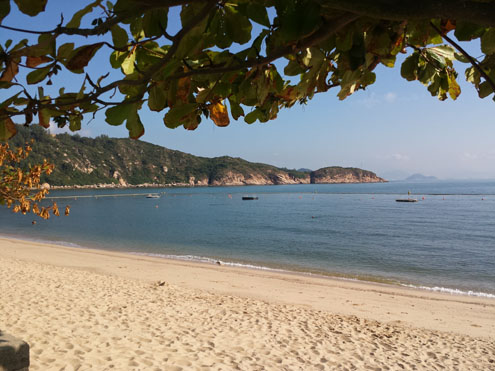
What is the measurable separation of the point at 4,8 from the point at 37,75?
22 centimetres

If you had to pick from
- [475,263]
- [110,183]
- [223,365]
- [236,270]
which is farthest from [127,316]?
[110,183]

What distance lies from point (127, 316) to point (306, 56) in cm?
799

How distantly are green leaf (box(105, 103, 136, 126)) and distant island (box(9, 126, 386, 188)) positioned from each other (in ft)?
350

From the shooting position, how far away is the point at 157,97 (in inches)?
46.7

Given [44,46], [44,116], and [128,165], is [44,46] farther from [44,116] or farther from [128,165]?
[128,165]

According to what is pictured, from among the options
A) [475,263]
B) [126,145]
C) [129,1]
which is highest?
[126,145]

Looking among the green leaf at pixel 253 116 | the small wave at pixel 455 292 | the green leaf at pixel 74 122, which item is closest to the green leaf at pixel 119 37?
the green leaf at pixel 74 122

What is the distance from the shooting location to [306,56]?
3.64ft

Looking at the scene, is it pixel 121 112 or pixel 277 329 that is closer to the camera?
pixel 121 112

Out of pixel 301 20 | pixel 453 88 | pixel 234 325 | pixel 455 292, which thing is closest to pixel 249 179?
pixel 455 292

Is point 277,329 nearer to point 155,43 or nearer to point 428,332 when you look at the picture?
point 428,332

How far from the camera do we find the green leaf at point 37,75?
3.40 feet

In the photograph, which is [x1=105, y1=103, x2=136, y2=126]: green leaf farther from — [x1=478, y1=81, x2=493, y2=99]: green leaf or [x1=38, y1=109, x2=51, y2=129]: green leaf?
[x1=478, y1=81, x2=493, y2=99]: green leaf

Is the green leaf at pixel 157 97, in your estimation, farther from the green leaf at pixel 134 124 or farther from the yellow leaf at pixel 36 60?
the yellow leaf at pixel 36 60
